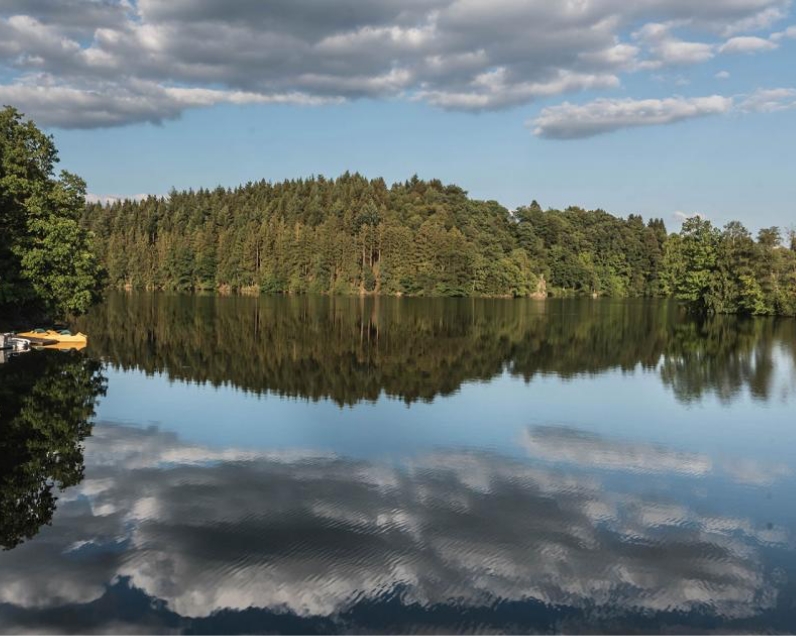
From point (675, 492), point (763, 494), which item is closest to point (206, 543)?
point (675, 492)

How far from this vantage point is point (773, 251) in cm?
10575

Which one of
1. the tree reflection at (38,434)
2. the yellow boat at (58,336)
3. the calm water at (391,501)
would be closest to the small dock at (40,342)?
the yellow boat at (58,336)

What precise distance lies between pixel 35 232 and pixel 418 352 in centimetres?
3144

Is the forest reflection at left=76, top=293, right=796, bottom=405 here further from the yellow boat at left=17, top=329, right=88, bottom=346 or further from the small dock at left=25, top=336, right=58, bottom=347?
the small dock at left=25, top=336, right=58, bottom=347

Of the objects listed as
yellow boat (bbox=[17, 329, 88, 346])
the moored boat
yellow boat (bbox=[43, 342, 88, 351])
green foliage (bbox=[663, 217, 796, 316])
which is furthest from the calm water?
green foliage (bbox=[663, 217, 796, 316])

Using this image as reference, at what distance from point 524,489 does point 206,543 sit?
9023 millimetres

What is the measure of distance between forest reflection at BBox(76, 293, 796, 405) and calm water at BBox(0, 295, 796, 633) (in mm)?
683

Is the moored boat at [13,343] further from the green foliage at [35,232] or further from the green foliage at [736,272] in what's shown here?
the green foliage at [736,272]

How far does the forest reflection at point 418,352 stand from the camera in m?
38.3

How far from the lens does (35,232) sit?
178 ft

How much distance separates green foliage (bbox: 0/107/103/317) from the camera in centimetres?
5194

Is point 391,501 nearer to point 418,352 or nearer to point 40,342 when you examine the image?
point 418,352

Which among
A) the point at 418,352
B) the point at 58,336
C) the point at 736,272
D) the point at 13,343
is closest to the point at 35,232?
the point at 58,336

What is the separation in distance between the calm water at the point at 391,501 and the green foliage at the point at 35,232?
1380 cm
